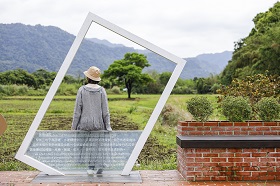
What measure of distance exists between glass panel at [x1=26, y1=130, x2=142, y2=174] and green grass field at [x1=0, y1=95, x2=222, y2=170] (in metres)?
0.42

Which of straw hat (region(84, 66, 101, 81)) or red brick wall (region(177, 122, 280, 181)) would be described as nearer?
red brick wall (region(177, 122, 280, 181))

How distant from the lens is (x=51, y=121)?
7.57m

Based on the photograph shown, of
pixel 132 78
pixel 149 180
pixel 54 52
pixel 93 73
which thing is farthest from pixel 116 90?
pixel 54 52

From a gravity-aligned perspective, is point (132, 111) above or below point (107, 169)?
above

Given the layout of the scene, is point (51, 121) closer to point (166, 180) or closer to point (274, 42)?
point (166, 180)

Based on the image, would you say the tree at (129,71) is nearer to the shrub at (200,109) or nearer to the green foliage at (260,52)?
the shrub at (200,109)

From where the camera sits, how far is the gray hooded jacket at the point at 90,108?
686 centimetres

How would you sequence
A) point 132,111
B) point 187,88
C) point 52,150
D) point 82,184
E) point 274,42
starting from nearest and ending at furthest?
point 82,184
point 52,150
point 132,111
point 187,88
point 274,42

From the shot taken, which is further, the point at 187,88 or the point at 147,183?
the point at 187,88

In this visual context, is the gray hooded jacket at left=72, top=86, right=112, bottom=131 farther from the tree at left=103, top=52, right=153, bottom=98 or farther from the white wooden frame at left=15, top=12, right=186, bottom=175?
the tree at left=103, top=52, right=153, bottom=98

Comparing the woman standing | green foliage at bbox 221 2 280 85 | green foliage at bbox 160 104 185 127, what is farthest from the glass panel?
green foliage at bbox 221 2 280 85

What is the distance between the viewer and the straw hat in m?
6.93

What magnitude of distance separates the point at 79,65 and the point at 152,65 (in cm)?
118

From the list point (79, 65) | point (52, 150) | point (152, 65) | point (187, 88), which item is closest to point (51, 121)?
point (52, 150)
